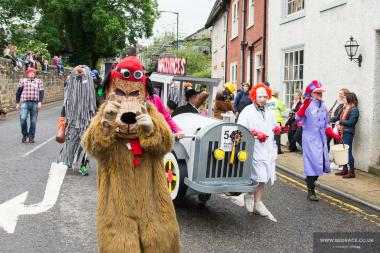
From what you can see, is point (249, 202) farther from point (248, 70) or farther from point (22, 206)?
point (248, 70)

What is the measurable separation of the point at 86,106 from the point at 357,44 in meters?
6.15

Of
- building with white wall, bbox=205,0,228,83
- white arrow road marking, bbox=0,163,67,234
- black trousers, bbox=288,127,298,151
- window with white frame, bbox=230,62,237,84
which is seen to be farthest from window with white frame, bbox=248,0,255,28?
white arrow road marking, bbox=0,163,67,234

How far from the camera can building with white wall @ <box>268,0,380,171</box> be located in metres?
10.6

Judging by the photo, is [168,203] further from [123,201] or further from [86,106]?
[86,106]

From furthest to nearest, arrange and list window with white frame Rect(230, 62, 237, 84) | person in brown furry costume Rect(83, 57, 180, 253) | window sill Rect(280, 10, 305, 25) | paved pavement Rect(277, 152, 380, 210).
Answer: window with white frame Rect(230, 62, 237, 84), window sill Rect(280, 10, 305, 25), paved pavement Rect(277, 152, 380, 210), person in brown furry costume Rect(83, 57, 180, 253)

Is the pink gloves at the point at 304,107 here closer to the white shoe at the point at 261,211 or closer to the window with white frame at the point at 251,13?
the white shoe at the point at 261,211

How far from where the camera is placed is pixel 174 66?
25.1 feet

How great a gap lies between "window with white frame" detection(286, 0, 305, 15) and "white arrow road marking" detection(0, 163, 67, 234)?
32.3 ft

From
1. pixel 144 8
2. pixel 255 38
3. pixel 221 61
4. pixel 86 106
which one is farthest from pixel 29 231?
pixel 144 8

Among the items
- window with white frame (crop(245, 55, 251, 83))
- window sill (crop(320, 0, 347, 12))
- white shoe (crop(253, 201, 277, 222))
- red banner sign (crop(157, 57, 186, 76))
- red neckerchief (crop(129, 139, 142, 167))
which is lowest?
white shoe (crop(253, 201, 277, 222))

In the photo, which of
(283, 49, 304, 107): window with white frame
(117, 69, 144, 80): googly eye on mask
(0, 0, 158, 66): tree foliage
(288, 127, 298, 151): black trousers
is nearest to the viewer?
(117, 69, 144, 80): googly eye on mask

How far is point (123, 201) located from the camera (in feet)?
11.5

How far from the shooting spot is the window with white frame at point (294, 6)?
49.7 feet

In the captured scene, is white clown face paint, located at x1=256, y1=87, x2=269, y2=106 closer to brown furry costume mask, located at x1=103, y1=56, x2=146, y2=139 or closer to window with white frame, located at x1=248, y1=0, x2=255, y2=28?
brown furry costume mask, located at x1=103, y1=56, x2=146, y2=139
